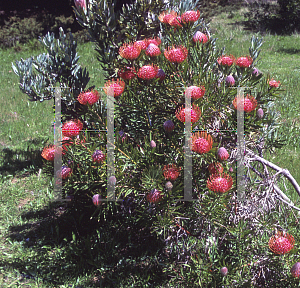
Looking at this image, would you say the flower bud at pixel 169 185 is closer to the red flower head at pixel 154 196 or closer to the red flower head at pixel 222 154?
the red flower head at pixel 154 196

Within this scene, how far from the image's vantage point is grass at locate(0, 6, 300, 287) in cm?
280

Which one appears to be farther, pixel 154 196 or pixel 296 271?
pixel 154 196

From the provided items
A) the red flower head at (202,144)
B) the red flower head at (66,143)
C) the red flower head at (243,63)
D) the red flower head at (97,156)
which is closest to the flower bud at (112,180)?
the red flower head at (97,156)

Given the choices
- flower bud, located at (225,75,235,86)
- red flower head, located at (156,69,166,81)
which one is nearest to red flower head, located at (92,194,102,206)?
red flower head, located at (156,69,166,81)

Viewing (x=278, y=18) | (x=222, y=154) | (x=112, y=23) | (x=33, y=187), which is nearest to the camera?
(x=222, y=154)

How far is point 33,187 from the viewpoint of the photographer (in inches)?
161

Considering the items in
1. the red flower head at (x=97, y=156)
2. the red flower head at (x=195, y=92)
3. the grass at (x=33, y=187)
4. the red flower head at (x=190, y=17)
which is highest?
the red flower head at (x=190, y=17)

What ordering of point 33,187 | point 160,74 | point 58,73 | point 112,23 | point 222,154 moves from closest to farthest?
point 222,154 < point 160,74 < point 112,23 < point 58,73 < point 33,187

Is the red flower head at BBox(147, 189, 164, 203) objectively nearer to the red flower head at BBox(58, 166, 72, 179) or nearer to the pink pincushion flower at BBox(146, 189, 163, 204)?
the pink pincushion flower at BBox(146, 189, 163, 204)

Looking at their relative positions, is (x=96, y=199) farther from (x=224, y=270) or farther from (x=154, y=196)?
(x=224, y=270)

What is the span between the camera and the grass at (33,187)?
280cm

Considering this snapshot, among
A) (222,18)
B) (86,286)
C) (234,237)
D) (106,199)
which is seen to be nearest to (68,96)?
(106,199)

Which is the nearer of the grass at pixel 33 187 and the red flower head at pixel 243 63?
the red flower head at pixel 243 63

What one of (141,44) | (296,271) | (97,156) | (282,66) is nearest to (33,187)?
(97,156)
